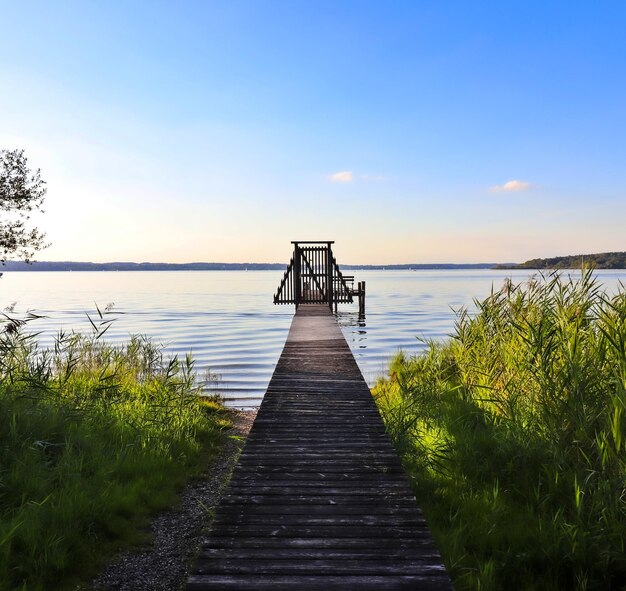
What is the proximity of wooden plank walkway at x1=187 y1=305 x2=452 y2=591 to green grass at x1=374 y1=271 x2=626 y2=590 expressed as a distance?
63 centimetres

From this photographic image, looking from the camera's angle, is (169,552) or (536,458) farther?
(536,458)

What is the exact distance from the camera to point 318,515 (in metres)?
3.71

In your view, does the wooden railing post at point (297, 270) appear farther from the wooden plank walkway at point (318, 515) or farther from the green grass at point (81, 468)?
the wooden plank walkway at point (318, 515)

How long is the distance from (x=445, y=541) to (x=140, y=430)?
4.39 meters

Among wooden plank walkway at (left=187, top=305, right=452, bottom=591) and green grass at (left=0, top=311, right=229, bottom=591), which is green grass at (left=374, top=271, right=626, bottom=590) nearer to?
wooden plank walkway at (left=187, top=305, right=452, bottom=591)

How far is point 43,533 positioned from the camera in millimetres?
4137

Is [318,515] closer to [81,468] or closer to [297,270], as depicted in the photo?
[81,468]

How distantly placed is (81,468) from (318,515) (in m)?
2.85

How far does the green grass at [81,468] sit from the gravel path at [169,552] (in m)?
0.16

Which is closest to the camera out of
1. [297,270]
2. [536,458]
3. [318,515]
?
[318,515]

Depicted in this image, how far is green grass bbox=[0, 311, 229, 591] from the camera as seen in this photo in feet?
13.0

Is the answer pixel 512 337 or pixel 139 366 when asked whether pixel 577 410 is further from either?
pixel 139 366

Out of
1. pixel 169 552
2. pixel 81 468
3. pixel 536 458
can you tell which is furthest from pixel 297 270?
pixel 169 552

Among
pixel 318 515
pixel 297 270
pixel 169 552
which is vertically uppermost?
pixel 297 270
